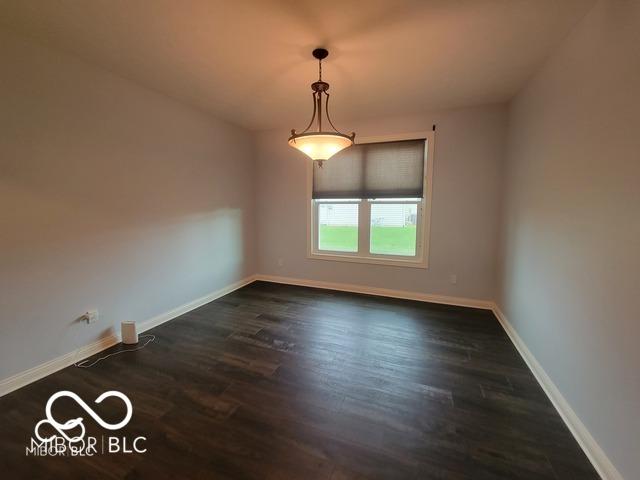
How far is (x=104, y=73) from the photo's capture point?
2.40 meters

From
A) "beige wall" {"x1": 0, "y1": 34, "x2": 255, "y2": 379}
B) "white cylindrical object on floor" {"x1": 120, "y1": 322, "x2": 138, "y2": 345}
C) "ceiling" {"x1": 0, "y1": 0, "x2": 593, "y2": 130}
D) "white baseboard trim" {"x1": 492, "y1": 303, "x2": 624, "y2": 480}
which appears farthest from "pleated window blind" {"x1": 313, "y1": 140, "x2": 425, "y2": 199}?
"white cylindrical object on floor" {"x1": 120, "y1": 322, "x2": 138, "y2": 345}

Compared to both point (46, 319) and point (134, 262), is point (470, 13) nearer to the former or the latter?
point (134, 262)

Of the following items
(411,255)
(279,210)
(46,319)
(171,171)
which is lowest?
(46,319)

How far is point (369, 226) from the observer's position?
401 cm

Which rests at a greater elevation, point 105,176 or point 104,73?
point 104,73

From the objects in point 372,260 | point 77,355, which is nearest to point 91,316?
point 77,355

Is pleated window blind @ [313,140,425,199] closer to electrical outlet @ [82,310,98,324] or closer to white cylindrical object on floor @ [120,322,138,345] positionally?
white cylindrical object on floor @ [120,322,138,345]

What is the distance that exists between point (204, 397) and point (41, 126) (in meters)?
2.35

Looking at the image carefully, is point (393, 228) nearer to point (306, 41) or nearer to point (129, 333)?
point (306, 41)

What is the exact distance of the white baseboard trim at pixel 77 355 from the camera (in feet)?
6.42

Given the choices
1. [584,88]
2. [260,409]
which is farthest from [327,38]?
[260,409]

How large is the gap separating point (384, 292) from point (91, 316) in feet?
11.1

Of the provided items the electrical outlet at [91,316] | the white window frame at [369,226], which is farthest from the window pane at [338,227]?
the electrical outlet at [91,316]

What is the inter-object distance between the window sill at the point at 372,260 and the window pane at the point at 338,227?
0.38 ft
